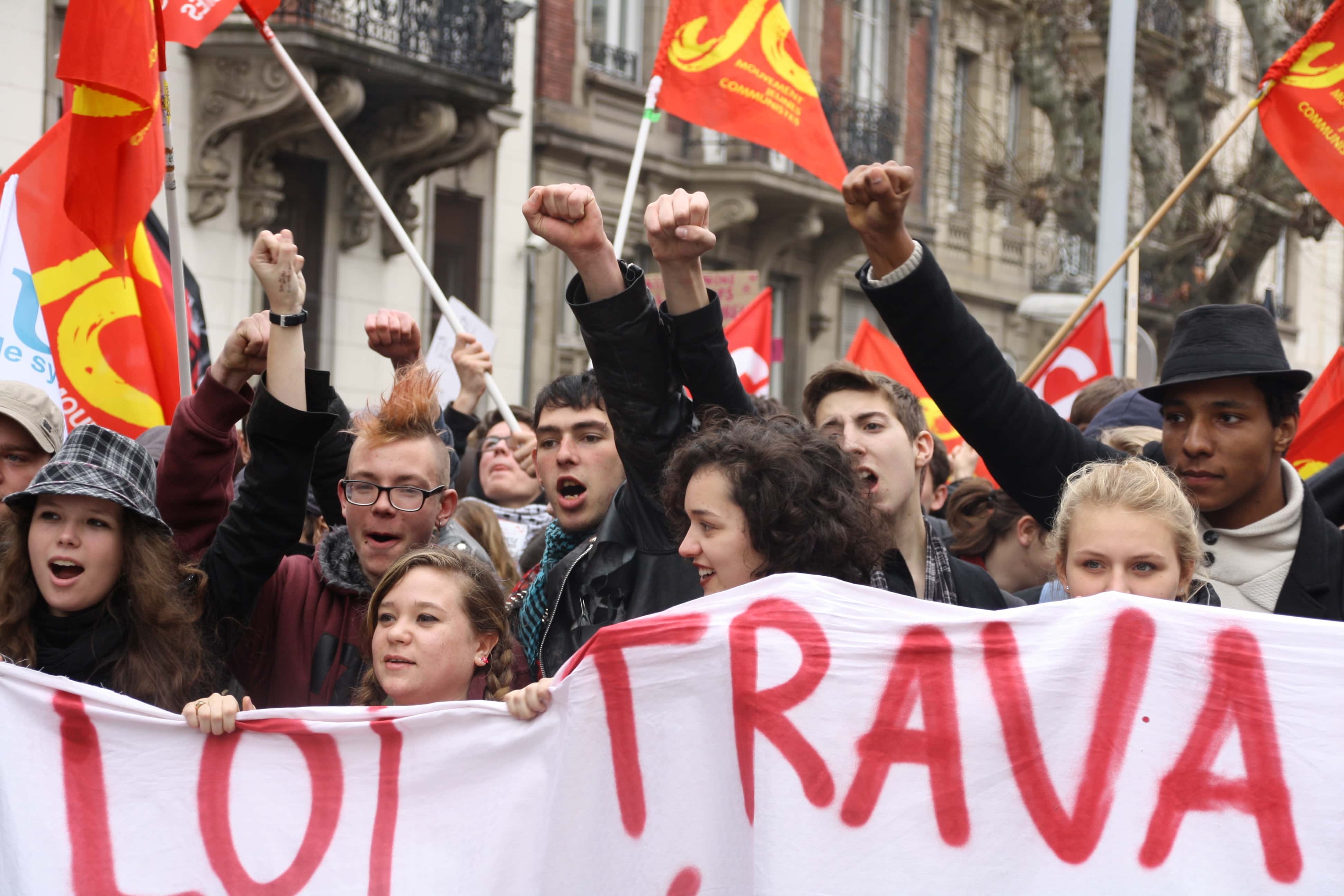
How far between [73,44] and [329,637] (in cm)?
206

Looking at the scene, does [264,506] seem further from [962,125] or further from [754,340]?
[962,125]

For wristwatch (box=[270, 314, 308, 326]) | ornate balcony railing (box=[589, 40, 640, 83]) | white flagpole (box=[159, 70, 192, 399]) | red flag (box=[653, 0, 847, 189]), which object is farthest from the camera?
ornate balcony railing (box=[589, 40, 640, 83])

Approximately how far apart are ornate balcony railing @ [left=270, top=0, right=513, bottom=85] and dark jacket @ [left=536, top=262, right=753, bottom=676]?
1018cm

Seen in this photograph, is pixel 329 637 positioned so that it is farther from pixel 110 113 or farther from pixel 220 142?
pixel 220 142

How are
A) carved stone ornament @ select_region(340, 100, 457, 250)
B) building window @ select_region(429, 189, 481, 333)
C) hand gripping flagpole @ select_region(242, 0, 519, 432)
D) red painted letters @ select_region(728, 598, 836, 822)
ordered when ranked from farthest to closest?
1. building window @ select_region(429, 189, 481, 333)
2. carved stone ornament @ select_region(340, 100, 457, 250)
3. hand gripping flagpole @ select_region(242, 0, 519, 432)
4. red painted letters @ select_region(728, 598, 836, 822)

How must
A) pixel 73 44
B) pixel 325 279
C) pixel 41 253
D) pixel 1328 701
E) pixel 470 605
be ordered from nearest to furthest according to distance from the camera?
pixel 1328 701
pixel 470 605
pixel 73 44
pixel 41 253
pixel 325 279

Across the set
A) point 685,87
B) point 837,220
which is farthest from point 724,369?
point 837,220

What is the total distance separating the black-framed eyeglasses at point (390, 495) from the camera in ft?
11.5

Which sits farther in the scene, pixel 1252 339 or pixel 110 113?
pixel 110 113

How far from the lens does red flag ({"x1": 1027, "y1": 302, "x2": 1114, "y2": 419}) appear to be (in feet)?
25.8

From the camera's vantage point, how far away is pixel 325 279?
Answer: 1355cm

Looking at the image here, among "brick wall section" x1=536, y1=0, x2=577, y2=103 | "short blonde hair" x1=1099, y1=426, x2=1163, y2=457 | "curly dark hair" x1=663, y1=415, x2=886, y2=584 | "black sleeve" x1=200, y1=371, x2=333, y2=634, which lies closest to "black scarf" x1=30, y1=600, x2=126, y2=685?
"black sleeve" x1=200, y1=371, x2=333, y2=634

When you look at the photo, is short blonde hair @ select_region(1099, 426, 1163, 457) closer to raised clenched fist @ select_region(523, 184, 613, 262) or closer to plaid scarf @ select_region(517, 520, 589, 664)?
plaid scarf @ select_region(517, 520, 589, 664)

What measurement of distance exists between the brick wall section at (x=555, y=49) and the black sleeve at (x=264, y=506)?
12826 millimetres
